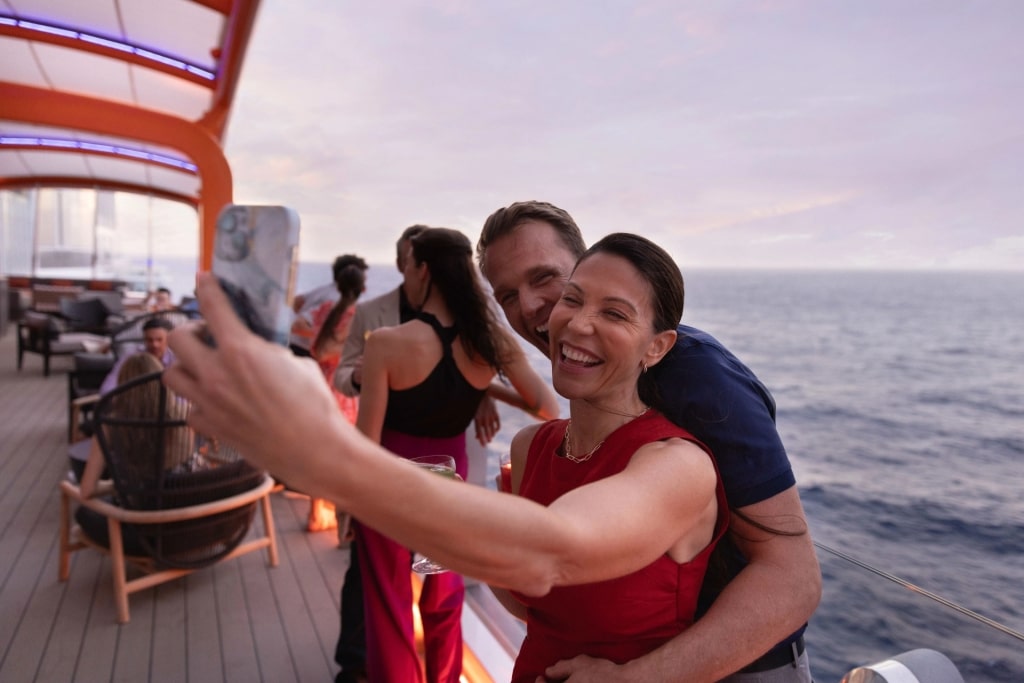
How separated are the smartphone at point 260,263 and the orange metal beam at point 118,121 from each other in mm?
6281

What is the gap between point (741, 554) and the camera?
38.3 inches

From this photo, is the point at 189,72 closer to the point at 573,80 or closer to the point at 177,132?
the point at 177,132

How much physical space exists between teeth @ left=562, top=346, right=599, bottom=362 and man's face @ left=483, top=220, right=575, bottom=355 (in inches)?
13.0

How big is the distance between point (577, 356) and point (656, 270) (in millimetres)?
166

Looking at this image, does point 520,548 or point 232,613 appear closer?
point 520,548

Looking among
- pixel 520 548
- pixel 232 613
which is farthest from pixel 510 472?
pixel 232 613

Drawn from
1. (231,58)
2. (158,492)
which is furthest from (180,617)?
(231,58)

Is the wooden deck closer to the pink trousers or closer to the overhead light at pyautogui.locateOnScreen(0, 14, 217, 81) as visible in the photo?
the pink trousers

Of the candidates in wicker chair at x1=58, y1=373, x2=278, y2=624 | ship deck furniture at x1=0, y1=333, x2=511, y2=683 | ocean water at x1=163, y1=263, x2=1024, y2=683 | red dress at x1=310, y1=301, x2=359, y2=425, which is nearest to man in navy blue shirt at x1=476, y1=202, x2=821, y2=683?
ocean water at x1=163, y1=263, x2=1024, y2=683

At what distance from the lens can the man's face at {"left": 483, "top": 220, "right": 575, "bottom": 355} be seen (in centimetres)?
130

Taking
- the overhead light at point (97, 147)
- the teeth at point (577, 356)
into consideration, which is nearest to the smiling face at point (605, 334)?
the teeth at point (577, 356)

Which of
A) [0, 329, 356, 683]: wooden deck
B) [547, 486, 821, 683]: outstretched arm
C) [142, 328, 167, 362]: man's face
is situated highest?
[547, 486, 821, 683]: outstretched arm

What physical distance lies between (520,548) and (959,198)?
5084 centimetres

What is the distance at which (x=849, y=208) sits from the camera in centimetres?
4941
